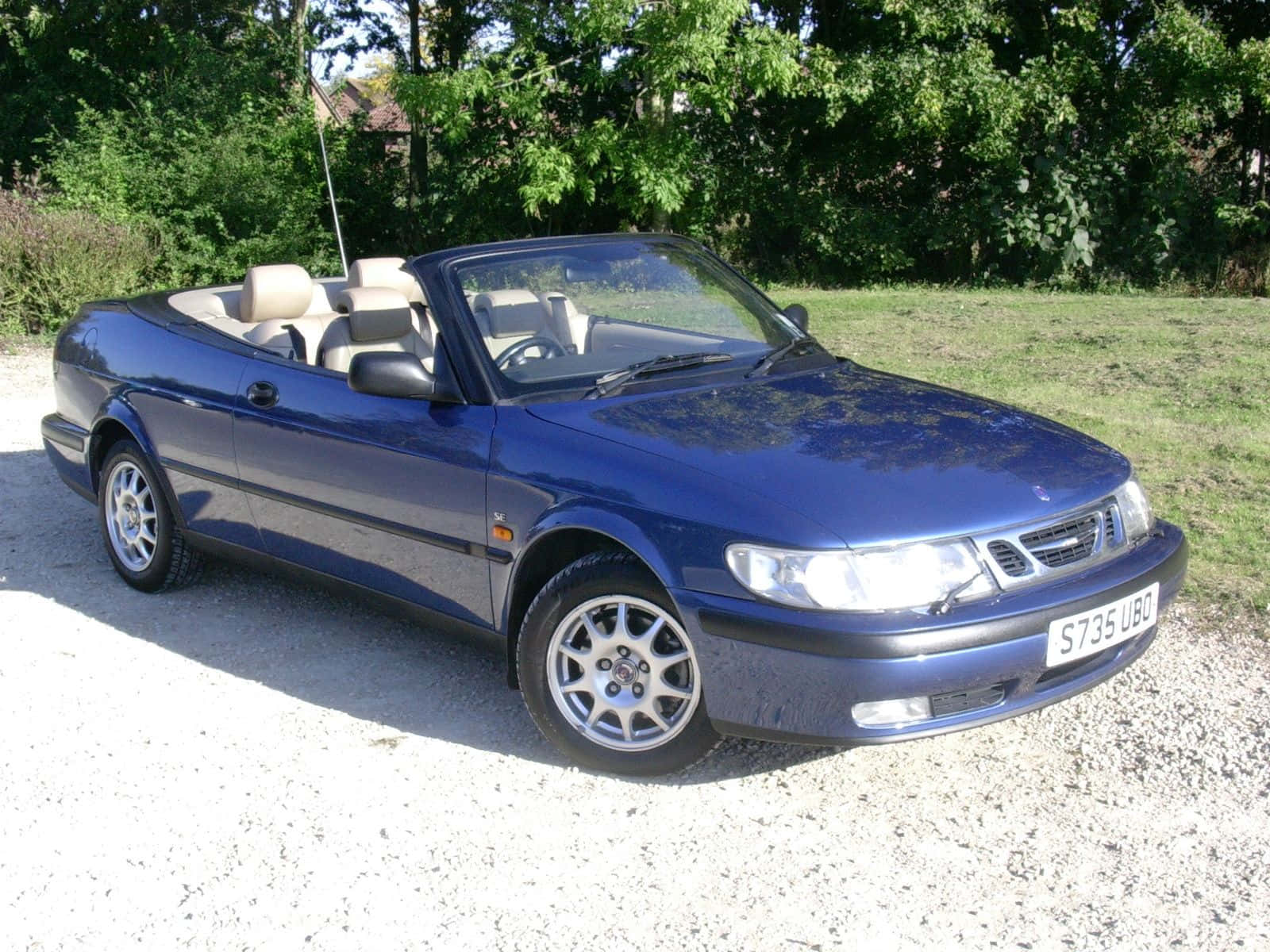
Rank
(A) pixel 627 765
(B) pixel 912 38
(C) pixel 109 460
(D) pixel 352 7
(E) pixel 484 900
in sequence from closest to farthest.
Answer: (E) pixel 484 900
(A) pixel 627 765
(C) pixel 109 460
(B) pixel 912 38
(D) pixel 352 7

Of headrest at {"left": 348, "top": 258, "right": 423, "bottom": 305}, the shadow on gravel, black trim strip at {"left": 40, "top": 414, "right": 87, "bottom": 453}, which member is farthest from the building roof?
the shadow on gravel

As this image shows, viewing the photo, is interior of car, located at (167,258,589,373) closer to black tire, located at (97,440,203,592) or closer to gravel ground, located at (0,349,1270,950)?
black tire, located at (97,440,203,592)

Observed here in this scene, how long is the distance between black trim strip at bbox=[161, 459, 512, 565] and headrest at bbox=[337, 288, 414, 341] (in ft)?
2.33

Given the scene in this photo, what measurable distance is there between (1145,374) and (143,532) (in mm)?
7181

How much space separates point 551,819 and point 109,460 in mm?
3154

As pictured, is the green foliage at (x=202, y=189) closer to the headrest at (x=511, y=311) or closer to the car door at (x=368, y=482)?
the car door at (x=368, y=482)

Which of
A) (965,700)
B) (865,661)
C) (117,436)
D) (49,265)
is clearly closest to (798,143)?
(49,265)

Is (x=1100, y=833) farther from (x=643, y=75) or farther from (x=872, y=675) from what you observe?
(x=643, y=75)

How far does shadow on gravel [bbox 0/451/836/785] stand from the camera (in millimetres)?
4250

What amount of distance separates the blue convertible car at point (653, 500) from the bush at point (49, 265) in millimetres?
9600

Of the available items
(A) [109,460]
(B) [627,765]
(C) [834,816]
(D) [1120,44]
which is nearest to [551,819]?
(B) [627,765]

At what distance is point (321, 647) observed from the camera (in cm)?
507

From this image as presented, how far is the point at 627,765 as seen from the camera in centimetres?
389

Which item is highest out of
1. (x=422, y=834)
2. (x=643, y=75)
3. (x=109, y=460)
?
(x=643, y=75)
